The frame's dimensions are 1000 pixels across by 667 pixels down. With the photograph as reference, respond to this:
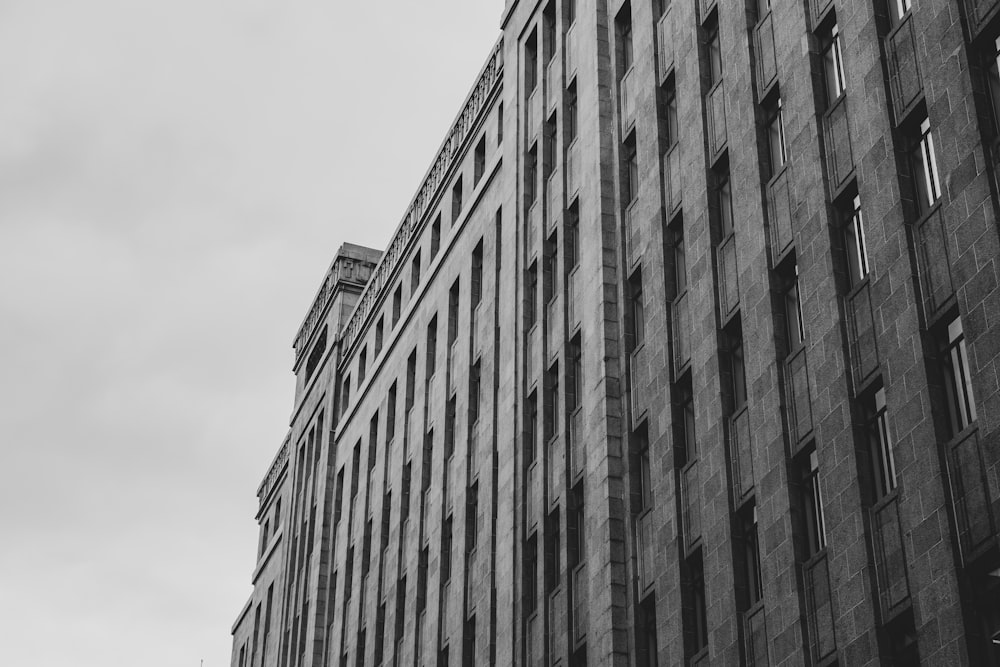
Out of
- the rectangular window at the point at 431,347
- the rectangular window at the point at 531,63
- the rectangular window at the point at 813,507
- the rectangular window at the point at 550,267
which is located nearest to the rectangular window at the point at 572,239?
the rectangular window at the point at 550,267

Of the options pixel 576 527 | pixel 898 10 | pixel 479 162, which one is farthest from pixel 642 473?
pixel 479 162

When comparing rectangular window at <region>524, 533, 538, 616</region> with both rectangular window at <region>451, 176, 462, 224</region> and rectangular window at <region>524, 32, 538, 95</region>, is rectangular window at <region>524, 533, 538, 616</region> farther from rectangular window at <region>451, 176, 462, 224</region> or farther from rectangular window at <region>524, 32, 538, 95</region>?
rectangular window at <region>451, 176, 462, 224</region>

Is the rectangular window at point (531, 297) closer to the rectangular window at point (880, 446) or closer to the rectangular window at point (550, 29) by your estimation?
the rectangular window at point (550, 29)

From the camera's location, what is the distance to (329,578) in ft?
216

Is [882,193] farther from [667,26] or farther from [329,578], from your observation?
[329,578]

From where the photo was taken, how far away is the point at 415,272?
207 ft

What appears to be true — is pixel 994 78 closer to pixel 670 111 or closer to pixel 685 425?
pixel 685 425

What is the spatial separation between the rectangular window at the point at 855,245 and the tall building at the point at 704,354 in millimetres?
76

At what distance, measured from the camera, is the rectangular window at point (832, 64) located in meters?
31.4

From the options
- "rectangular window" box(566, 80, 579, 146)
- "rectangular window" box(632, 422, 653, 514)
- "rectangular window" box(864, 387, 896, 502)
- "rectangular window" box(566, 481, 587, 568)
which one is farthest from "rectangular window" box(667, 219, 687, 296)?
"rectangular window" box(566, 80, 579, 146)

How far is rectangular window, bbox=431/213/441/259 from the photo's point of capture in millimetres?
60906

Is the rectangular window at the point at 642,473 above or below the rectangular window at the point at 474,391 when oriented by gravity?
below

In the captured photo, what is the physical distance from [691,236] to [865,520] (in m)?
11.0

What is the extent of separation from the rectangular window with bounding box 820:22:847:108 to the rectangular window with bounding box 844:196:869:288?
2719 mm
